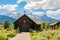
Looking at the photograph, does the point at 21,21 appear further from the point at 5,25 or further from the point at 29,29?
the point at 5,25

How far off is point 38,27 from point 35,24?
4.86ft

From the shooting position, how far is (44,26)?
2192 inches

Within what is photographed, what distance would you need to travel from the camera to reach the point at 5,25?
7244 cm

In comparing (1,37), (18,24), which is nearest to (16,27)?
(18,24)

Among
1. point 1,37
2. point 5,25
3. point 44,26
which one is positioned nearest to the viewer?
point 1,37

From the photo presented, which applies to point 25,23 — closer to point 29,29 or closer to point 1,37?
point 29,29

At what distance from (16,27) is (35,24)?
17.0ft

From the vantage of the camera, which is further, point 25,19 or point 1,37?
point 25,19

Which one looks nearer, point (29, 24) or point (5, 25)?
point (29, 24)

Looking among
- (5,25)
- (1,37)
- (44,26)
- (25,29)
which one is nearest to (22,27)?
(25,29)

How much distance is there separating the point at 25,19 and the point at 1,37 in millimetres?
36839

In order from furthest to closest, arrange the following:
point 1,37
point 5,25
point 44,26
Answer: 1. point 5,25
2. point 44,26
3. point 1,37

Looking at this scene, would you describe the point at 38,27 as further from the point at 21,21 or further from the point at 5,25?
the point at 5,25

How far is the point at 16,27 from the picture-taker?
5666 cm
